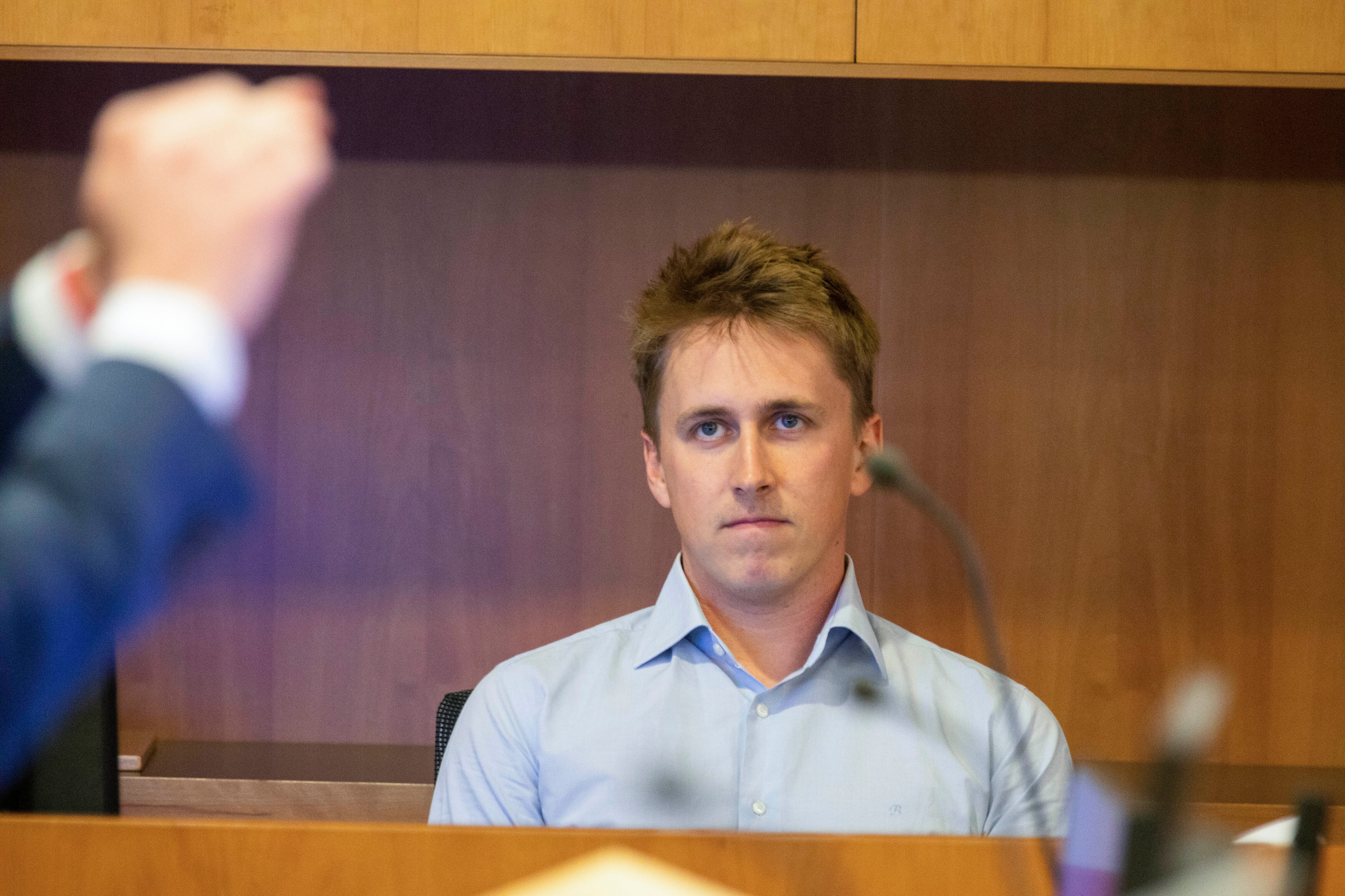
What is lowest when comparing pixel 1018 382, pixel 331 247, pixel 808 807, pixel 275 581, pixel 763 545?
pixel 808 807

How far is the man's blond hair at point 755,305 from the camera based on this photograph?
3.90 feet

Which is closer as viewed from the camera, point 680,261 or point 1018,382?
point 680,261

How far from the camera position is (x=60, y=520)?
13.4 inches

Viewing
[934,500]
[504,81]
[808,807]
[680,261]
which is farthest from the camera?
[504,81]

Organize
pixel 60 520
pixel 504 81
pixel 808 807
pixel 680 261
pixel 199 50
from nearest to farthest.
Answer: pixel 60 520 < pixel 808 807 < pixel 680 261 < pixel 199 50 < pixel 504 81

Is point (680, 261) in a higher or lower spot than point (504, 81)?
lower

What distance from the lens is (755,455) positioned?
1133 mm

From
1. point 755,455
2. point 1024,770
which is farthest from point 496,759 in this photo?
point 1024,770

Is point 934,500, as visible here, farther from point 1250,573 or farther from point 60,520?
point 1250,573

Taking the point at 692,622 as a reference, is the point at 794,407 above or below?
above

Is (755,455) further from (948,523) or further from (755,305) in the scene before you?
(948,523)

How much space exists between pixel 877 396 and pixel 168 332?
1.63 metres

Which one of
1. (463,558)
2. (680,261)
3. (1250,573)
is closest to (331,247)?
(463,558)

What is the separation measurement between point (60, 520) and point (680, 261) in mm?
974
